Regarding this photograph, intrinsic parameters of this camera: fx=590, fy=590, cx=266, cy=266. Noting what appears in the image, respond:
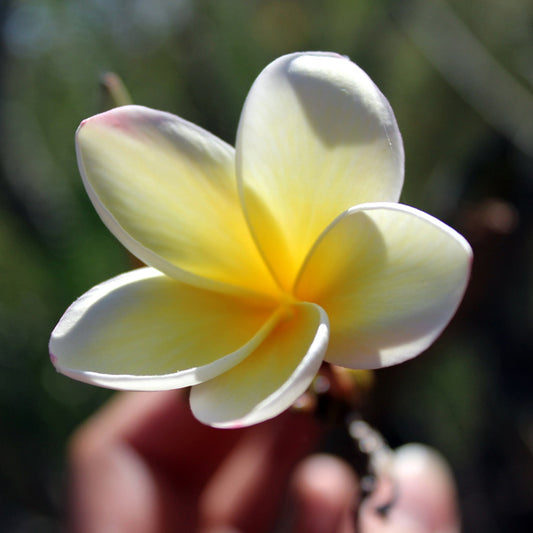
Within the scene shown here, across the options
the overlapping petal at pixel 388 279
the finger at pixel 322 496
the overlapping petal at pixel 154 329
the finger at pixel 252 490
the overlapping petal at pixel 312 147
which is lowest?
the finger at pixel 252 490

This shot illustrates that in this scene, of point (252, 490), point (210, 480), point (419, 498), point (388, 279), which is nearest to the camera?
point (388, 279)

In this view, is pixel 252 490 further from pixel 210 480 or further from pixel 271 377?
pixel 271 377

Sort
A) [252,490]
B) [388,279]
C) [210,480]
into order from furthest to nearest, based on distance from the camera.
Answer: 1. [210,480]
2. [252,490]
3. [388,279]

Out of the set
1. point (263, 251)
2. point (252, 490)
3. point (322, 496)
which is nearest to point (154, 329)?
point (263, 251)

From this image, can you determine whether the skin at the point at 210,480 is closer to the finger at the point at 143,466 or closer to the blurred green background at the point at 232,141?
the finger at the point at 143,466

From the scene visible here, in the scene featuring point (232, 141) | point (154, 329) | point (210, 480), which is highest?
point (154, 329)

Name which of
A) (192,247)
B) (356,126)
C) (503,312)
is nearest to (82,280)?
(503,312)

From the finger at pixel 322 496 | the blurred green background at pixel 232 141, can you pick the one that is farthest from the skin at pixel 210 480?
the blurred green background at pixel 232 141
